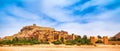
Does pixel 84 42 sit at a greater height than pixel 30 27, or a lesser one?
lesser

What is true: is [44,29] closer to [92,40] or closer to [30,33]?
[30,33]

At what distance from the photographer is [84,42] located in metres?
31.7

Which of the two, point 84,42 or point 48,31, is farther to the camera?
point 48,31

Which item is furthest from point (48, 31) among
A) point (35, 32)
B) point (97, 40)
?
point (97, 40)

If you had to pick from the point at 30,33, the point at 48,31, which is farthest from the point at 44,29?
the point at 30,33

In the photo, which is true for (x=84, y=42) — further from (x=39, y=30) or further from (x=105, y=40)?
(x=39, y=30)

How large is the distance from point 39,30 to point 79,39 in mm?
22759

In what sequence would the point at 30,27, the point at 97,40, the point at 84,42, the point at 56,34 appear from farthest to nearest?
the point at 30,27 < the point at 56,34 < the point at 97,40 < the point at 84,42

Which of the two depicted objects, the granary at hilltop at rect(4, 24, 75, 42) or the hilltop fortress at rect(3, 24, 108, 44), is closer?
the hilltop fortress at rect(3, 24, 108, 44)

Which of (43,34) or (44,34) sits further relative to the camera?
(43,34)

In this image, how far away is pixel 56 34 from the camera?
4509 cm

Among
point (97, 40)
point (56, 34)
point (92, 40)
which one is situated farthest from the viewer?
point (56, 34)

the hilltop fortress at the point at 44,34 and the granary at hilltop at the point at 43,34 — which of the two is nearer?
the hilltop fortress at the point at 44,34

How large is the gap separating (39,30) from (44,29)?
207 centimetres
